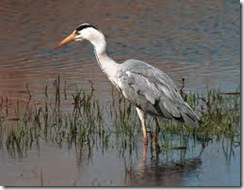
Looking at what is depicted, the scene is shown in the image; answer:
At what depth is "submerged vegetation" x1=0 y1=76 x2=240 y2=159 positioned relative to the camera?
22.9 feet

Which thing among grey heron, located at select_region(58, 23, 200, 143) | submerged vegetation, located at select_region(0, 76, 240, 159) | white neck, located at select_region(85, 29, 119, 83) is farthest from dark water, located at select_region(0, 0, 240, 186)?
white neck, located at select_region(85, 29, 119, 83)

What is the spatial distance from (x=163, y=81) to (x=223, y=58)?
14.5 ft

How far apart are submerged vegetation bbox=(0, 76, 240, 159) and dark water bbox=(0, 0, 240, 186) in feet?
0.40

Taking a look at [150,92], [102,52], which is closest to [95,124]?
[102,52]

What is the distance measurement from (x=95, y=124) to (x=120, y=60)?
3.89m

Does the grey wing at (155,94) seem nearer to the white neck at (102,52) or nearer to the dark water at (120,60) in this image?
the white neck at (102,52)

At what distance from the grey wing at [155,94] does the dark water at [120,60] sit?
1.12 feet

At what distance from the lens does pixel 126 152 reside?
6836 millimetres

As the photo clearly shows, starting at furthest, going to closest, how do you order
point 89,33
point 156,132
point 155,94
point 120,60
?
point 120,60 < point 89,33 < point 156,132 < point 155,94

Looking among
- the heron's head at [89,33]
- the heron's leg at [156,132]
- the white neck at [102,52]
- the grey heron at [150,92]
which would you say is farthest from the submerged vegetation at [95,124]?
the heron's head at [89,33]

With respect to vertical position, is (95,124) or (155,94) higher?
(155,94)

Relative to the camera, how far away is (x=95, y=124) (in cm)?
757

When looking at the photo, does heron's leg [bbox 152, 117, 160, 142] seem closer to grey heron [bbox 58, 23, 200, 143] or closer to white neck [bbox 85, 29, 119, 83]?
grey heron [bbox 58, 23, 200, 143]

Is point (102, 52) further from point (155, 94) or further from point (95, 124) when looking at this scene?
point (155, 94)
